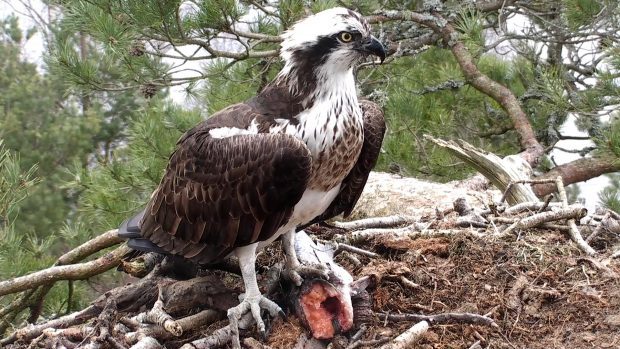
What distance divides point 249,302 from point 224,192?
0.49 meters

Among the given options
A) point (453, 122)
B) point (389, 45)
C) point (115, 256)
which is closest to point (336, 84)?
point (115, 256)

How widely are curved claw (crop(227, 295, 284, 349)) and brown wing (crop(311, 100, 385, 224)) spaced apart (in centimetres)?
59

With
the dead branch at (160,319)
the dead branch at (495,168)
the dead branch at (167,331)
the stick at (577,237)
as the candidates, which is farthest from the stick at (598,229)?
the dead branch at (160,319)

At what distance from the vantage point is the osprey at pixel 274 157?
116 inches

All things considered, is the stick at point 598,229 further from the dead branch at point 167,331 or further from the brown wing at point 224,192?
the dead branch at point 167,331

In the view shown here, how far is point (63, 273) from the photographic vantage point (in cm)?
370

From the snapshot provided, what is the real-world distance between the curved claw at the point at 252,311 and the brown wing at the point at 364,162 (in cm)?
59

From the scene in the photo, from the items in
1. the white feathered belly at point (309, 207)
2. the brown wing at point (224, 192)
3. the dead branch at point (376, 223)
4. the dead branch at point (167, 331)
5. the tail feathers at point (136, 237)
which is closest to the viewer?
the brown wing at point (224, 192)

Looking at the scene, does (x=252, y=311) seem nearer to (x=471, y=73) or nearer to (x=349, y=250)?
(x=349, y=250)

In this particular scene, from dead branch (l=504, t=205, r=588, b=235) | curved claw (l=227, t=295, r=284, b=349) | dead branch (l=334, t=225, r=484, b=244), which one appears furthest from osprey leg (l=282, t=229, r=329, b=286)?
dead branch (l=504, t=205, r=588, b=235)

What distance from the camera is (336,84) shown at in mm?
3123

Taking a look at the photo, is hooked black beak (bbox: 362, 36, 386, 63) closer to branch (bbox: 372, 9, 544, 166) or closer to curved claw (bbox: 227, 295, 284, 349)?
curved claw (bbox: 227, 295, 284, 349)

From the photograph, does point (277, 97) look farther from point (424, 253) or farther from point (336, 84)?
point (424, 253)

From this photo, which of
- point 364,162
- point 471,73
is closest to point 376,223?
point 364,162
